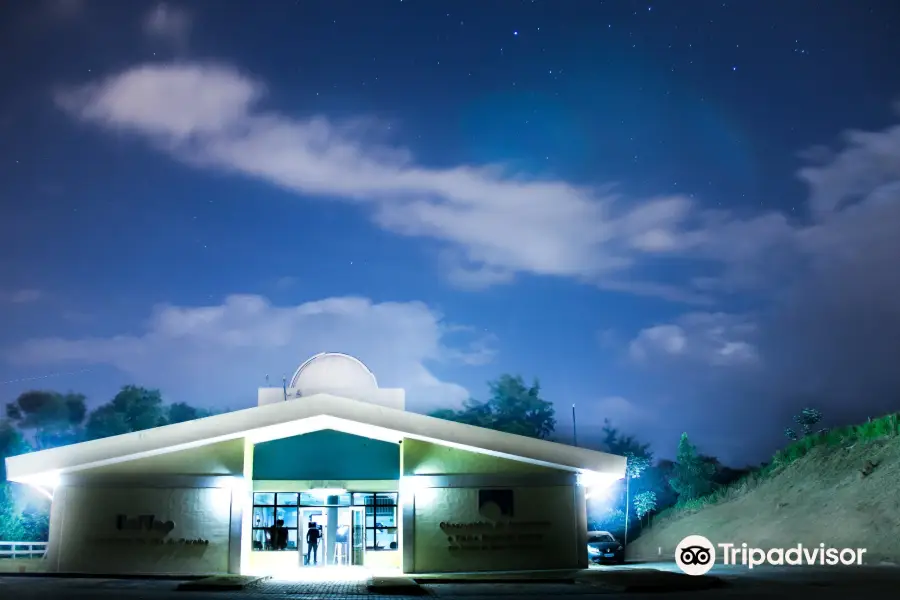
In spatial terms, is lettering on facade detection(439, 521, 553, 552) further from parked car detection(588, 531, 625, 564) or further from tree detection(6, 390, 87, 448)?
tree detection(6, 390, 87, 448)

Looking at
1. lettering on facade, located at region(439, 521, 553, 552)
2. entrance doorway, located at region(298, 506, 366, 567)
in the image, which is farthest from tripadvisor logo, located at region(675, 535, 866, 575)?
entrance doorway, located at region(298, 506, 366, 567)

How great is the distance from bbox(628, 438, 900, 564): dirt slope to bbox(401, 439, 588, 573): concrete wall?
33.3 feet

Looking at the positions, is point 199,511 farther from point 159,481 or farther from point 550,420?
point 550,420

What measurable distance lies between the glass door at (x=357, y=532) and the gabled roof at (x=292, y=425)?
129 inches

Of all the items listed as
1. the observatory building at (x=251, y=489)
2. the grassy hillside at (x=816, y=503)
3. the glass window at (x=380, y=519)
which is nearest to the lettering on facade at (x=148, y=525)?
the observatory building at (x=251, y=489)

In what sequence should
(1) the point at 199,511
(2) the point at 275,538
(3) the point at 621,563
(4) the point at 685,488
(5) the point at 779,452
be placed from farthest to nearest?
(4) the point at 685,488
(5) the point at 779,452
(3) the point at 621,563
(2) the point at 275,538
(1) the point at 199,511

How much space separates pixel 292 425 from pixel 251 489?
2.41 metres

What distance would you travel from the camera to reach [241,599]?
1514 cm

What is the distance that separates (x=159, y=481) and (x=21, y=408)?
161ft

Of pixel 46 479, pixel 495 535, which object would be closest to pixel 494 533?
pixel 495 535

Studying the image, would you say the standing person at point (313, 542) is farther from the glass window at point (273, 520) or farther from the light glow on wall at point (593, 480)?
the light glow on wall at point (593, 480)

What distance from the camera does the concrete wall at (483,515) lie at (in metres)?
23.3

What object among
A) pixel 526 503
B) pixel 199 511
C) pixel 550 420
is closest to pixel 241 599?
pixel 199 511

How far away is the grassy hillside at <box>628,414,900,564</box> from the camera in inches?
1199
